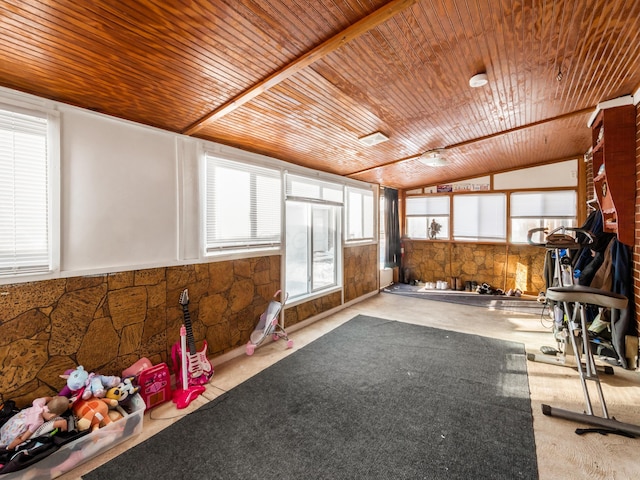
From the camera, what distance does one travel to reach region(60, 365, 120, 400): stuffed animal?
205cm

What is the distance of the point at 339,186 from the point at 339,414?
3.76 meters

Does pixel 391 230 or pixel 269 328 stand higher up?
pixel 391 230

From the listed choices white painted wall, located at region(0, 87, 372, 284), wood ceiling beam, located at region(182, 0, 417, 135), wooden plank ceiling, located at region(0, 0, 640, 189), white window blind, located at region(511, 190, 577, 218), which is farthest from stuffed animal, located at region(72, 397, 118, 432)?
white window blind, located at region(511, 190, 577, 218)

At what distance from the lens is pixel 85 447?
1.89 m

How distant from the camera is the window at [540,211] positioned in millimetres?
5684

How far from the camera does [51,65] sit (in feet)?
5.65

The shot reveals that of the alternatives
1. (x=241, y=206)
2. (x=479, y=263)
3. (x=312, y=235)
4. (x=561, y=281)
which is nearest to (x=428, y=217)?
(x=479, y=263)

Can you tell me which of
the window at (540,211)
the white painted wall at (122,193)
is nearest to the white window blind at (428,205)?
the window at (540,211)

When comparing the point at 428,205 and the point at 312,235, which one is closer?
the point at 312,235

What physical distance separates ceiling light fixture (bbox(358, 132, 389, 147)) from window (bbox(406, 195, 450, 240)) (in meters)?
4.05

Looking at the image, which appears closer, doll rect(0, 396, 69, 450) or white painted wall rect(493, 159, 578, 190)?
doll rect(0, 396, 69, 450)

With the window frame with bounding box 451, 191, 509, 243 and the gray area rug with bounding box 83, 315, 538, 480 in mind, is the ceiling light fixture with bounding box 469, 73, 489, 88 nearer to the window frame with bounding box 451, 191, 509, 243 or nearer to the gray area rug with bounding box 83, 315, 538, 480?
the gray area rug with bounding box 83, 315, 538, 480

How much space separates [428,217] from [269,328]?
5.28 metres

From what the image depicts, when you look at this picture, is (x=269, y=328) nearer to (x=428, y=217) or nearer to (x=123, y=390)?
(x=123, y=390)
